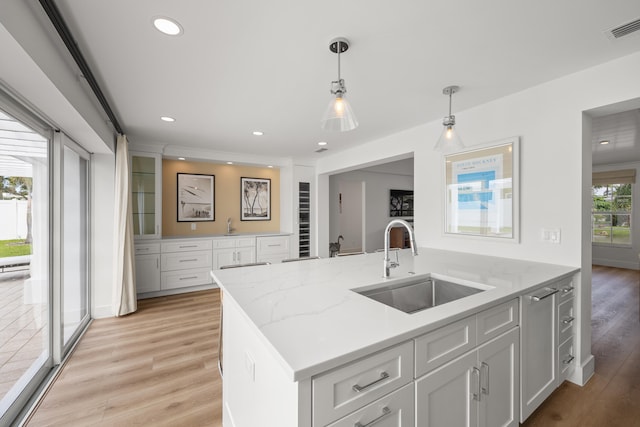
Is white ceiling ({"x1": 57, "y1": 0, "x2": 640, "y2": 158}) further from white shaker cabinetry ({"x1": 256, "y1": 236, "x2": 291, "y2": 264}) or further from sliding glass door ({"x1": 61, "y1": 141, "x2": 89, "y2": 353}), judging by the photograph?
white shaker cabinetry ({"x1": 256, "y1": 236, "x2": 291, "y2": 264})

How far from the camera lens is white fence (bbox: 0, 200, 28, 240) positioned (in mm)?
1667

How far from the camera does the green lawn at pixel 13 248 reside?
1682 mm

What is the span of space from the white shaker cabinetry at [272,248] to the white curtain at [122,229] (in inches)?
78.2

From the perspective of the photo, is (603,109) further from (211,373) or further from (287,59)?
(211,373)

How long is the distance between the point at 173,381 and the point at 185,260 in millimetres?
2459

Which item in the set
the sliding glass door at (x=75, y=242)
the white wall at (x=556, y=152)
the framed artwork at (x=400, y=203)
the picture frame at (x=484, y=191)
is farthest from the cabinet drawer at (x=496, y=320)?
the framed artwork at (x=400, y=203)

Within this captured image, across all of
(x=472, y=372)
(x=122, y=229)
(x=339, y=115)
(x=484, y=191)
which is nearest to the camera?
(x=472, y=372)

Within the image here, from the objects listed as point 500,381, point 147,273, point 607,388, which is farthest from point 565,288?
point 147,273

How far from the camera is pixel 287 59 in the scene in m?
1.87

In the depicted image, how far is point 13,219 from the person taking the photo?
1.76m

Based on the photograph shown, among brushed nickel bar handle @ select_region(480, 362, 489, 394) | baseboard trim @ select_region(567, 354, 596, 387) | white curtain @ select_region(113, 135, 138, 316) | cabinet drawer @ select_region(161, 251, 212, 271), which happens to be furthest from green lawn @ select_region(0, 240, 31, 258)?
baseboard trim @ select_region(567, 354, 596, 387)

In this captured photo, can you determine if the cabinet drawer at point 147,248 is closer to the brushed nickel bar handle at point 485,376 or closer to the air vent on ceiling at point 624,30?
the brushed nickel bar handle at point 485,376

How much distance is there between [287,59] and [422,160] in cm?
198

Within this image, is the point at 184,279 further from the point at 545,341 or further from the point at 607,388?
the point at 607,388
